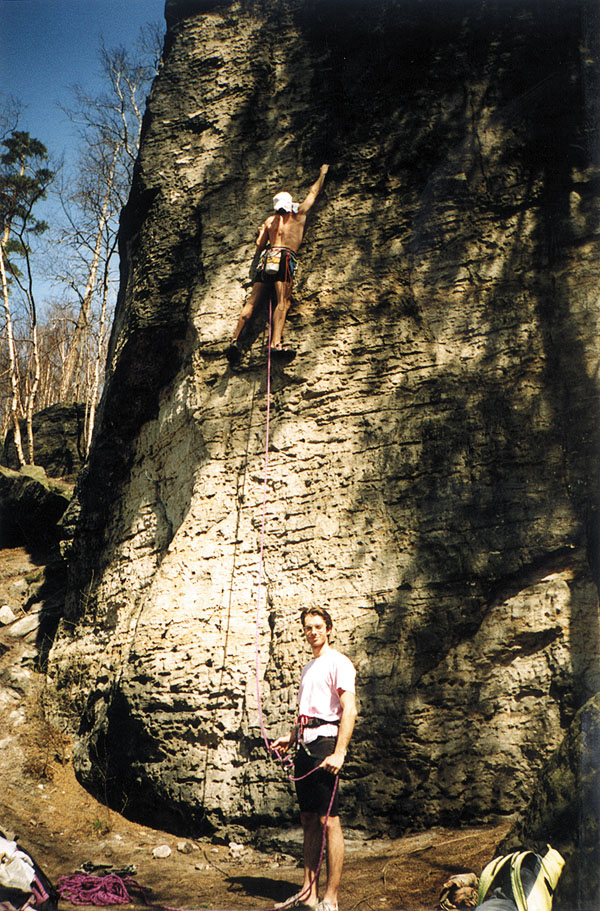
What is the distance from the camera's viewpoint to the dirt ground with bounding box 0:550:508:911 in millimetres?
4328

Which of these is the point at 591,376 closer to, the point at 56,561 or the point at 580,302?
the point at 580,302

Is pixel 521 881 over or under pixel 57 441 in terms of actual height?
under

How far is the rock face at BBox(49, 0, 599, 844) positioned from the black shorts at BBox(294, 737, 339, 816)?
1.16 meters

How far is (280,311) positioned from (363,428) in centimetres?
137

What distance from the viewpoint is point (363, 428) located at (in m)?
6.08

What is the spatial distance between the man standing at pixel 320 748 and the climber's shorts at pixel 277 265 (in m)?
3.69

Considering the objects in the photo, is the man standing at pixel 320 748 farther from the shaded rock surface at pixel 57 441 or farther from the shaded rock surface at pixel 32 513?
the shaded rock surface at pixel 57 441

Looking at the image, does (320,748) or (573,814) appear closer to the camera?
(573,814)

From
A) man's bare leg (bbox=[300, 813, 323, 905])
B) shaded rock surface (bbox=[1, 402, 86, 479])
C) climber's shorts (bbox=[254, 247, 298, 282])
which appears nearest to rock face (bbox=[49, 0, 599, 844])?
climber's shorts (bbox=[254, 247, 298, 282])

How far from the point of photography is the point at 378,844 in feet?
16.2

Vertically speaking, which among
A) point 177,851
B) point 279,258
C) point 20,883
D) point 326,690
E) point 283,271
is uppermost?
point 279,258

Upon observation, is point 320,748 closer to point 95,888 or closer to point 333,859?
point 333,859

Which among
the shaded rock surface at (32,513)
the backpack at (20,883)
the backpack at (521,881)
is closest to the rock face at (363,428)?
the backpack at (521,881)

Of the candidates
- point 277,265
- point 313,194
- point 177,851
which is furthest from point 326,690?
point 313,194
